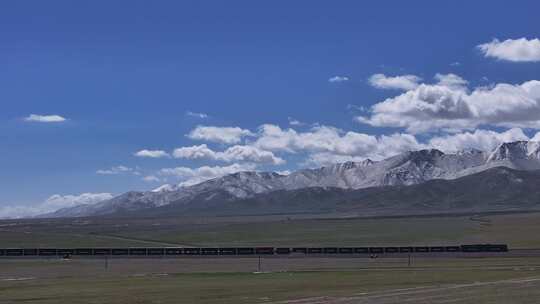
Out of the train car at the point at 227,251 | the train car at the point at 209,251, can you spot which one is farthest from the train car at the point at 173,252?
the train car at the point at 227,251

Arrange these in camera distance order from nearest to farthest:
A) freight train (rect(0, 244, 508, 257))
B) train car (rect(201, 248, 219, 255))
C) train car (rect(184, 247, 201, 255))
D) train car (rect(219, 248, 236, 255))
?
freight train (rect(0, 244, 508, 257))
train car (rect(219, 248, 236, 255))
train car (rect(201, 248, 219, 255))
train car (rect(184, 247, 201, 255))

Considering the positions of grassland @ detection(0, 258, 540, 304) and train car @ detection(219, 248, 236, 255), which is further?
train car @ detection(219, 248, 236, 255)

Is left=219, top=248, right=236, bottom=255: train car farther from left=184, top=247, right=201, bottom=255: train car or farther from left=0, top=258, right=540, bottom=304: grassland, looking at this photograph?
left=0, top=258, right=540, bottom=304: grassland

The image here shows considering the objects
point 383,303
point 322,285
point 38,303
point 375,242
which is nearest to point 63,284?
point 38,303

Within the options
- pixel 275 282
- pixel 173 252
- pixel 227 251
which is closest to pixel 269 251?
pixel 227 251

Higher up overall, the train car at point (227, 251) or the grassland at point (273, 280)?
the train car at point (227, 251)

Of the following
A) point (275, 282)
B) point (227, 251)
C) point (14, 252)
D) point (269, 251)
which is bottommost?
point (275, 282)

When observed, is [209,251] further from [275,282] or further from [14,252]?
[275,282]

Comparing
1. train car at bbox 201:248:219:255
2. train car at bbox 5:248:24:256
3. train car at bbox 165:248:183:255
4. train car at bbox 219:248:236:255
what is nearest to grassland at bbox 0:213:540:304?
train car at bbox 219:248:236:255

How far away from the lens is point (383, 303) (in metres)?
48.9

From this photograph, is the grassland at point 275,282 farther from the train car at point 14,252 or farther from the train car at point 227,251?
the train car at point 14,252

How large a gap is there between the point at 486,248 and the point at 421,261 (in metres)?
25.7

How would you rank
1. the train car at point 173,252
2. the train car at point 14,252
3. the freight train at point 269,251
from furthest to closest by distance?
the train car at point 14,252 < the train car at point 173,252 < the freight train at point 269,251

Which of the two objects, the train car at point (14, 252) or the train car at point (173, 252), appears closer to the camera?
the train car at point (173, 252)
